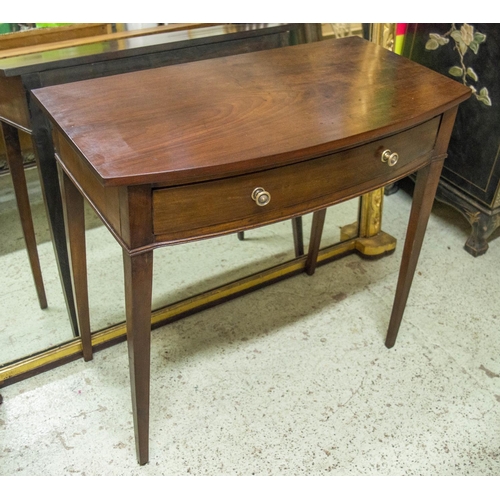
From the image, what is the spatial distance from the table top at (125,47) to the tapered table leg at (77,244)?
22 cm

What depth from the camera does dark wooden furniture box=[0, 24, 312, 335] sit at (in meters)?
1.14

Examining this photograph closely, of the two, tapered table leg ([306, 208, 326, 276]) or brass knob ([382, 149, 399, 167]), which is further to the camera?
tapered table leg ([306, 208, 326, 276])

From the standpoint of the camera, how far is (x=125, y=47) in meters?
1.24

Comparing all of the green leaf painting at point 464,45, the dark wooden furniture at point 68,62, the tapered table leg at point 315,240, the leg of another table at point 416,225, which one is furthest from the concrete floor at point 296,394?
the green leaf painting at point 464,45

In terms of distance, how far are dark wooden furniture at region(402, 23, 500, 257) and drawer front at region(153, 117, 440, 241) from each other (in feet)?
2.04

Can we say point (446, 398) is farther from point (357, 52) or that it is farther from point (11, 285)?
point (11, 285)

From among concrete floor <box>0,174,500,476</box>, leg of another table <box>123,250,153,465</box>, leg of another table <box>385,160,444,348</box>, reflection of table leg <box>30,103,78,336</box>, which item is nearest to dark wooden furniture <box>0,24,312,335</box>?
reflection of table leg <box>30,103,78,336</box>

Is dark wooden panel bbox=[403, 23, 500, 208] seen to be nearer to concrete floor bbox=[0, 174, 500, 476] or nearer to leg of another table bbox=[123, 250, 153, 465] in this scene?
concrete floor bbox=[0, 174, 500, 476]

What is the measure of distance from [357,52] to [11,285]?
1.04m

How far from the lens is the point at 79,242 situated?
1229mm

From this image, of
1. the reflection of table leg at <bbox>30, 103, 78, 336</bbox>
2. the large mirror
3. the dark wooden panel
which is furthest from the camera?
the dark wooden panel

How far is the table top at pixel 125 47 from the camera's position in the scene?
44.7 inches
